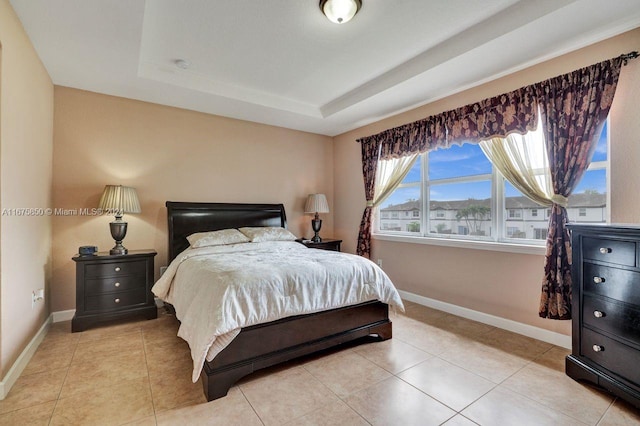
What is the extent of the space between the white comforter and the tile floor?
331 mm

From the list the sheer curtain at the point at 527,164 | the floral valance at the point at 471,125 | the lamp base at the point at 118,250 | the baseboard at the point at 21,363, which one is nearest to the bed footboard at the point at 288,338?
the baseboard at the point at 21,363

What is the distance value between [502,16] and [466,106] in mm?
1062

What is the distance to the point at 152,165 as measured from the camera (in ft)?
12.1

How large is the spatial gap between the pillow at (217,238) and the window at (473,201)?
2.13 m

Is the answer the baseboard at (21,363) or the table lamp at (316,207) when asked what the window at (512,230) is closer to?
the table lamp at (316,207)

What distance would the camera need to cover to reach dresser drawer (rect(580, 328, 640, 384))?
174cm

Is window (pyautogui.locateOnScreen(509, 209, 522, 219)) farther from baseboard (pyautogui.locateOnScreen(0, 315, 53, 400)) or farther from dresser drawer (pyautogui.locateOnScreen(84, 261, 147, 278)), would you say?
baseboard (pyautogui.locateOnScreen(0, 315, 53, 400))

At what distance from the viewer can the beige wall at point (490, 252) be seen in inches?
87.2

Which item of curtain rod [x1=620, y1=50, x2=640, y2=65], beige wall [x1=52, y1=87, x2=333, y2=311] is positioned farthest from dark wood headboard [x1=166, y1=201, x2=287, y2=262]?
curtain rod [x1=620, y1=50, x2=640, y2=65]

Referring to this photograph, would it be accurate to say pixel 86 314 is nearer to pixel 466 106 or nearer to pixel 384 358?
pixel 384 358

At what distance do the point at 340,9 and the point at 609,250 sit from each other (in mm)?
2424

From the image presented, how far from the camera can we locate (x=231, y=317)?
1.88 m

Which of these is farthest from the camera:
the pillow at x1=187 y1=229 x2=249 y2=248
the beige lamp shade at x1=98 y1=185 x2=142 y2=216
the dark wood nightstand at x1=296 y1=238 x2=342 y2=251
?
the dark wood nightstand at x1=296 y1=238 x2=342 y2=251

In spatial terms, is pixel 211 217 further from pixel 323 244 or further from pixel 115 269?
pixel 323 244
